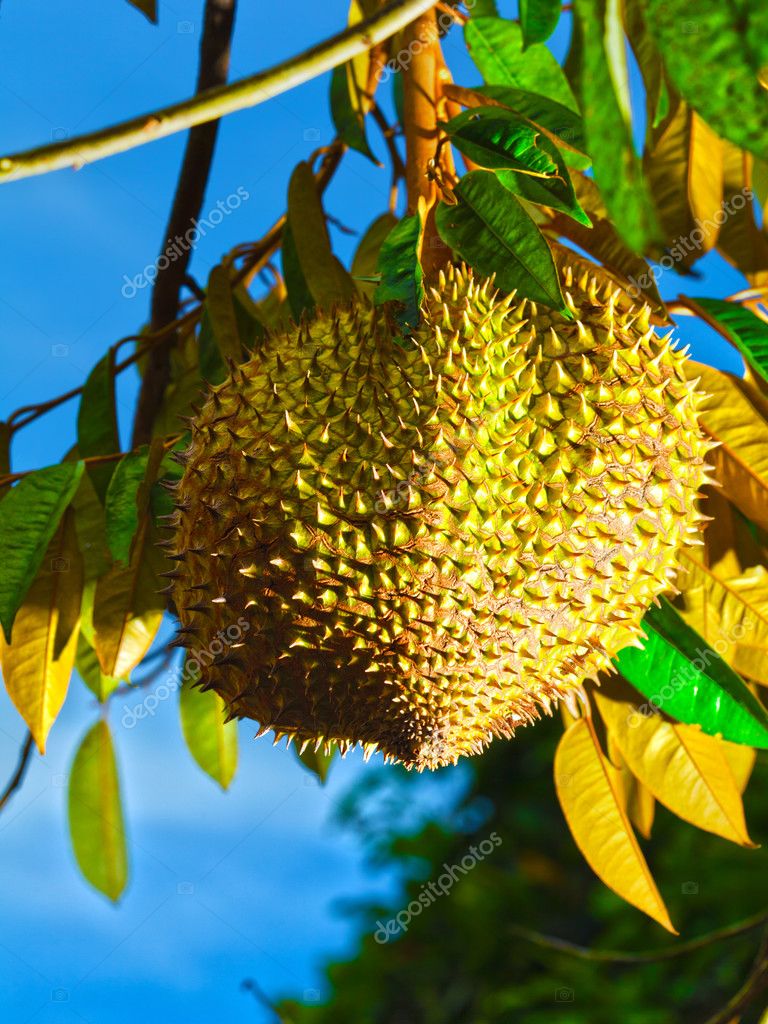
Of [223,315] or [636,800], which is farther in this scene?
[636,800]

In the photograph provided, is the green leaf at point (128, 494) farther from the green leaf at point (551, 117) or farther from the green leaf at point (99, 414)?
the green leaf at point (551, 117)

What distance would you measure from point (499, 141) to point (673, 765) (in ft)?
2.93

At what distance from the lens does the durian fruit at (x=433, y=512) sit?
0.93 metres

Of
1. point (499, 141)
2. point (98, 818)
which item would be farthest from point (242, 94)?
point (98, 818)

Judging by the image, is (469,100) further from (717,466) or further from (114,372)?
(114,372)

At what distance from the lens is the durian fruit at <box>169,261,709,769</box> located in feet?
3.06

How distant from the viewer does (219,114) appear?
1.87ft

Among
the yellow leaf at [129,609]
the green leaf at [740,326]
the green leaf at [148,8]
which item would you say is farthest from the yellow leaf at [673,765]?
the green leaf at [148,8]

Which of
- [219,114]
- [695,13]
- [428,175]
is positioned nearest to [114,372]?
[428,175]

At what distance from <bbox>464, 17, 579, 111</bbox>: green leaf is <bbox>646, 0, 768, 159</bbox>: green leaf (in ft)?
2.61

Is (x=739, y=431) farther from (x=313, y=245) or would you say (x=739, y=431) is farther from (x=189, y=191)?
(x=189, y=191)

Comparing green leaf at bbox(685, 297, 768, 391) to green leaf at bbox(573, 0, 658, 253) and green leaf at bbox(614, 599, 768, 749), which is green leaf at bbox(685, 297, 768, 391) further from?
green leaf at bbox(573, 0, 658, 253)

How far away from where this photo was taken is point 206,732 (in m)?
1.72

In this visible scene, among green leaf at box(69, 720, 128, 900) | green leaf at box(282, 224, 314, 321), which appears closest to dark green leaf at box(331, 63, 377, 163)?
green leaf at box(282, 224, 314, 321)
